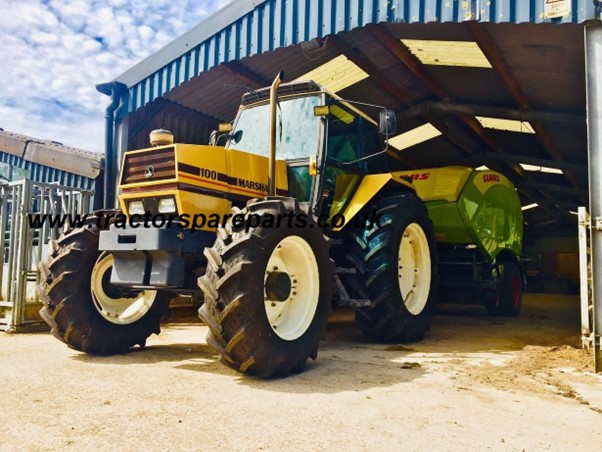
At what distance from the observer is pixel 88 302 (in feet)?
16.4

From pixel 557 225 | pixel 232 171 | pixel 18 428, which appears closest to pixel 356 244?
pixel 232 171

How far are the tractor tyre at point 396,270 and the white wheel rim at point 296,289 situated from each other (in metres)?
1.25

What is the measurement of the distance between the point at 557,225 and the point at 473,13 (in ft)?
58.9

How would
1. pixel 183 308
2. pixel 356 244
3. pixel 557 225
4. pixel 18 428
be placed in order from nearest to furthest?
pixel 18 428 → pixel 356 244 → pixel 183 308 → pixel 557 225

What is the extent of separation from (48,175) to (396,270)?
8.27m

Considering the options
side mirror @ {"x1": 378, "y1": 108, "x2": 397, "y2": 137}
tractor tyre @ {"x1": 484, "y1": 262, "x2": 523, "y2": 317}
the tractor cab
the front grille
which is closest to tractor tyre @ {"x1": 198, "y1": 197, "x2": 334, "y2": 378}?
the front grille

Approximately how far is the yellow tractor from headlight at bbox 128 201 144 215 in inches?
0.6

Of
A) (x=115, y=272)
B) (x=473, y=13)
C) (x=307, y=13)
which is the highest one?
(x=307, y=13)

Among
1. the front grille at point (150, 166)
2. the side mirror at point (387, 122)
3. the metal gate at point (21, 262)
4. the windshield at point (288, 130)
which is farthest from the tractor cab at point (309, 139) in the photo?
the metal gate at point (21, 262)

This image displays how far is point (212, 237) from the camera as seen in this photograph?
4812 mm

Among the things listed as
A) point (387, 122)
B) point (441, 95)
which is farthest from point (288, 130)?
point (441, 95)

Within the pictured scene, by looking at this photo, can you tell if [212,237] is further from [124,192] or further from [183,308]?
[183,308]

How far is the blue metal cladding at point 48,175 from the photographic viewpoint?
10.1 meters

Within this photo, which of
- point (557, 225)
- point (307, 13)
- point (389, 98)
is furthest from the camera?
point (557, 225)
